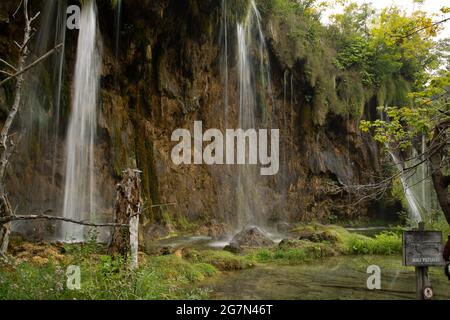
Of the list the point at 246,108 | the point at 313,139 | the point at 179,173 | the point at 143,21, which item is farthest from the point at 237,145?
the point at 143,21

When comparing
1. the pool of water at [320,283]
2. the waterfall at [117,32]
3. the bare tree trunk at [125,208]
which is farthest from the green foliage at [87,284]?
the waterfall at [117,32]

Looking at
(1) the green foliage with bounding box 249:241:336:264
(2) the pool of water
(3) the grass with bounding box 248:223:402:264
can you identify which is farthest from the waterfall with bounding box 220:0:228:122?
(2) the pool of water

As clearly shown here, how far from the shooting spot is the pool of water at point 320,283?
303 inches

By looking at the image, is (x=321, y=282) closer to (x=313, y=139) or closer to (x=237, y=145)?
(x=237, y=145)

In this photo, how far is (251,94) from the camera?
20.0 meters

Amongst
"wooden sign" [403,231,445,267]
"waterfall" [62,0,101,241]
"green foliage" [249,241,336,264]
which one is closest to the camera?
"wooden sign" [403,231,445,267]

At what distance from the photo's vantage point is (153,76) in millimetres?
16969

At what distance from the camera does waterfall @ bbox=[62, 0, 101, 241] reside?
551 inches

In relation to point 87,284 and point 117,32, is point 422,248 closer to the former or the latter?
point 87,284

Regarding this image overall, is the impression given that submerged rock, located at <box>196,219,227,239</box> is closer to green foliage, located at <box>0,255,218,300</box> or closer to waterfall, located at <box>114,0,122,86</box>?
waterfall, located at <box>114,0,122,86</box>

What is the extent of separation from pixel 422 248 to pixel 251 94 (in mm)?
15142

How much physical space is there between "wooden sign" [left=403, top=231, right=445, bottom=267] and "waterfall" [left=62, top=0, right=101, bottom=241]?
10.7m

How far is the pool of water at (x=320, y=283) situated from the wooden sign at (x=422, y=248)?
2.18m
